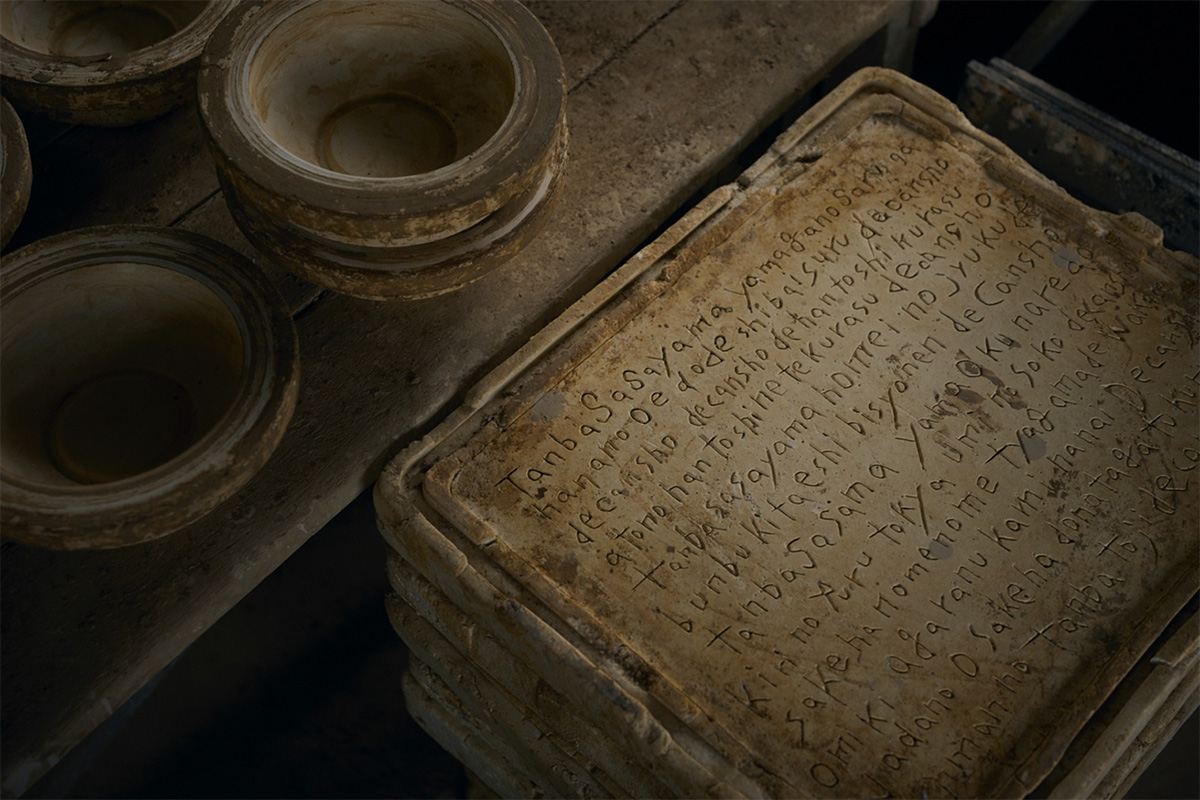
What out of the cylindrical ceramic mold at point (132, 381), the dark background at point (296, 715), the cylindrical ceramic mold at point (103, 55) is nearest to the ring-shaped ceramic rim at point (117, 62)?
the cylindrical ceramic mold at point (103, 55)

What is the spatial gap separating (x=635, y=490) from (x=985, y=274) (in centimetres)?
92

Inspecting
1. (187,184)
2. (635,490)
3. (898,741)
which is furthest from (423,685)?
(187,184)

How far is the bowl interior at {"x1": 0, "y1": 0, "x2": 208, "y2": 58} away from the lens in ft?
7.83

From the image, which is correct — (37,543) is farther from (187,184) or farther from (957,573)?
(957,573)

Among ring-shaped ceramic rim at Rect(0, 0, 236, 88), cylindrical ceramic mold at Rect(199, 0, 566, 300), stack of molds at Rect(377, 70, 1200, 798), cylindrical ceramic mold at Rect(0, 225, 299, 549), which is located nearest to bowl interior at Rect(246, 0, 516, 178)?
cylindrical ceramic mold at Rect(199, 0, 566, 300)

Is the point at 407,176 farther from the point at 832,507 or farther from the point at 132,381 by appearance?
the point at 832,507

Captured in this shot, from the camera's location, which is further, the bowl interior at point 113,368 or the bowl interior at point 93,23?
the bowl interior at point 93,23

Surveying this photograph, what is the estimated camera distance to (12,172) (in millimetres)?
2084

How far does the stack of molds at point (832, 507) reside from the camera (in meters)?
1.80

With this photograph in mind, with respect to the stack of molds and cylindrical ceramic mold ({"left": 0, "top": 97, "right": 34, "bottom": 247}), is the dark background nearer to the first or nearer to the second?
the stack of molds

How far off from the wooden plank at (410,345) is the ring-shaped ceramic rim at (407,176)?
44 centimetres

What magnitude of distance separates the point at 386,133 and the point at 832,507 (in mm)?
1199

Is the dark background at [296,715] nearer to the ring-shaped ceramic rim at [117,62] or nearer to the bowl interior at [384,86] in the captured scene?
the bowl interior at [384,86]

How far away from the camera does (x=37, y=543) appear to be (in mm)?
1730
